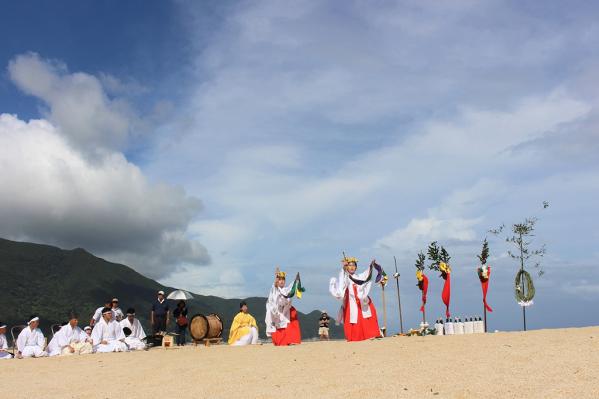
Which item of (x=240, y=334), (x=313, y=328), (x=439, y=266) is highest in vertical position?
(x=439, y=266)

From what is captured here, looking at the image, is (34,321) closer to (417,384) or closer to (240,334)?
(240,334)

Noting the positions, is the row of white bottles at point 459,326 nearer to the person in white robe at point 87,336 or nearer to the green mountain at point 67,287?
the person in white robe at point 87,336

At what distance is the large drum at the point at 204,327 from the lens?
18.5m

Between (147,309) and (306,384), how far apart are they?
317 ft

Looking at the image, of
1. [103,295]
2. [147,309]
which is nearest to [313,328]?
[147,309]

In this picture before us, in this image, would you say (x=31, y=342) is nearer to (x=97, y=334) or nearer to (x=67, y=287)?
(x=97, y=334)

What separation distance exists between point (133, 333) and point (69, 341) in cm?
188

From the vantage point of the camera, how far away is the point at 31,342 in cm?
1650

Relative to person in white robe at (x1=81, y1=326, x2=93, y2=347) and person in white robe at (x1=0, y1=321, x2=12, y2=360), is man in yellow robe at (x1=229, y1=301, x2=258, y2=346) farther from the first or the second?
person in white robe at (x1=0, y1=321, x2=12, y2=360)

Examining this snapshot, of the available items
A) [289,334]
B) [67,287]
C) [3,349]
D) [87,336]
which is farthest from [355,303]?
[67,287]

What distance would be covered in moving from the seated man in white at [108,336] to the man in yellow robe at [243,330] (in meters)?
3.26

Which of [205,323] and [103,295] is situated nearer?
[205,323]

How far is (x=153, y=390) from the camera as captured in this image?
27.8ft

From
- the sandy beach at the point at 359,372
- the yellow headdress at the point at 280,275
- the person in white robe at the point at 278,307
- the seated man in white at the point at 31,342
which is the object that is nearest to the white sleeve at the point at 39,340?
the seated man in white at the point at 31,342
